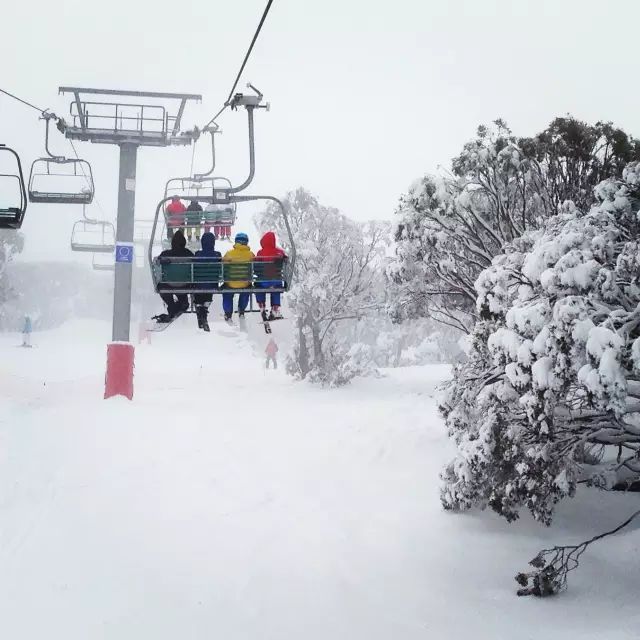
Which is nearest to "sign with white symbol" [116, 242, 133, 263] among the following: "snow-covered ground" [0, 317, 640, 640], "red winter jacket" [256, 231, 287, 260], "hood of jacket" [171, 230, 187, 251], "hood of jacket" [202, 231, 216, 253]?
"snow-covered ground" [0, 317, 640, 640]

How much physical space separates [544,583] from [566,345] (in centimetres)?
368

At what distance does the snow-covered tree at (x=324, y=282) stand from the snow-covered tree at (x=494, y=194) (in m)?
9.07

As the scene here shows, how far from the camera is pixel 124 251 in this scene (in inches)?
711

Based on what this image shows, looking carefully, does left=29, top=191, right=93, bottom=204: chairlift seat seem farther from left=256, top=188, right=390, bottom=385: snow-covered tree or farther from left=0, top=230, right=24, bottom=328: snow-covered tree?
left=0, top=230, right=24, bottom=328: snow-covered tree

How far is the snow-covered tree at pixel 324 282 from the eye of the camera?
25.3m

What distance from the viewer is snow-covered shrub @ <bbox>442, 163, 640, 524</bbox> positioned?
24.0 feet

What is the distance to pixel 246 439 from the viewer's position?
16.2 m

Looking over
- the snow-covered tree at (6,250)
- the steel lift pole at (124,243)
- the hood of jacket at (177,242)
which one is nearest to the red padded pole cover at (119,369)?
the steel lift pole at (124,243)

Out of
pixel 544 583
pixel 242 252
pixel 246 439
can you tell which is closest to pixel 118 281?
pixel 246 439

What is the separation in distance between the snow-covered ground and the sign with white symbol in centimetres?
352

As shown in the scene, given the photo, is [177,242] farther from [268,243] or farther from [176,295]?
[268,243]

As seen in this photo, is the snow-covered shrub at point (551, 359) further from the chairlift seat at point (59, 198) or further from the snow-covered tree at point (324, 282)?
the snow-covered tree at point (324, 282)

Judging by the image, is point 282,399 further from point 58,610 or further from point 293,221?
point 58,610

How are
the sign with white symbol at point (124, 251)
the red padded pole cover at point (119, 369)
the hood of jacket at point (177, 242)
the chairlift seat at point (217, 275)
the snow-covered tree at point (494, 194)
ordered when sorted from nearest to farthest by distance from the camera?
the chairlift seat at point (217, 275) → the hood of jacket at point (177, 242) → the snow-covered tree at point (494, 194) → the red padded pole cover at point (119, 369) → the sign with white symbol at point (124, 251)
